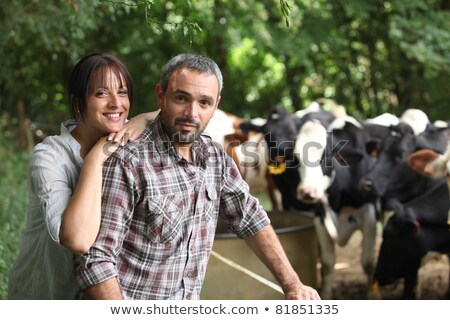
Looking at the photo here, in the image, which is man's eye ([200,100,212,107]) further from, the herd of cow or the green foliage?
the herd of cow

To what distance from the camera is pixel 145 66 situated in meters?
11.7

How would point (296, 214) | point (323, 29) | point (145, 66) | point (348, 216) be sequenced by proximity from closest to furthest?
1. point (296, 214)
2. point (348, 216)
3. point (323, 29)
4. point (145, 66)

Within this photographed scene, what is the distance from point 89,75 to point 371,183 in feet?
11.5

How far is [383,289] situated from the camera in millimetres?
5672

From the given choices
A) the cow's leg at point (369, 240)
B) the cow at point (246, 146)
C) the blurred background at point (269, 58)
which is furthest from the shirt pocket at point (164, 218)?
the blurred background at point (269, 58)

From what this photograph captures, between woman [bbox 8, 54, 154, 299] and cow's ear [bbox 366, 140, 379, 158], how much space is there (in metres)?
3.62

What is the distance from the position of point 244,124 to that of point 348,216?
65.0 inches

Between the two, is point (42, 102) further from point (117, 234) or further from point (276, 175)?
point (117, 234)

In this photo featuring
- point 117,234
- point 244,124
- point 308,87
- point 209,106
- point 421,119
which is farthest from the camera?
point 308,87

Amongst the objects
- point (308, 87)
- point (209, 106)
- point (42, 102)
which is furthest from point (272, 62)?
point (209, 106)

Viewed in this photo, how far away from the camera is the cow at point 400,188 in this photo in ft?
15.7

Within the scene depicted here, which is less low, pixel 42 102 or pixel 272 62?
pixel 272 62

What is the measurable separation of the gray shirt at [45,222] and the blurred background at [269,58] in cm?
442

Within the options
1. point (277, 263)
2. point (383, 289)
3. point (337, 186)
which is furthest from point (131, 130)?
point (383, 289)
